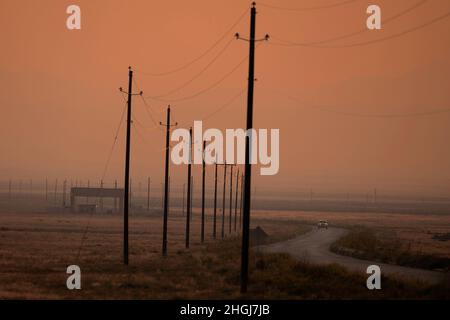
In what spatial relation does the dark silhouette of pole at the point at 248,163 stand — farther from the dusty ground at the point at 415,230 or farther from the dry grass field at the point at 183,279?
the dusty ground at the point at 415,230

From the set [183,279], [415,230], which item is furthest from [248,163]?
[415,230]

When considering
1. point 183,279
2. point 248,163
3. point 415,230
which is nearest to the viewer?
point 248,163

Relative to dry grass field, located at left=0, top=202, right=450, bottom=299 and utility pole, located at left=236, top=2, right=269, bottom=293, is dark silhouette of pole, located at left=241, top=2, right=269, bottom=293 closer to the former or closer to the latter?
utility pole, located at left=236, top=2, right=269, bottom=293

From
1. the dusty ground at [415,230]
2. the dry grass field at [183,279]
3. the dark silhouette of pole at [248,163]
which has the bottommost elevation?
the dusty ground at [415,230]

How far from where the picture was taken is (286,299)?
87.6 ft

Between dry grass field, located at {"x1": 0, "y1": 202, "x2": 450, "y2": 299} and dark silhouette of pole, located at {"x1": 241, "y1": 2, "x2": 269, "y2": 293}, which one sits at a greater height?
dark silhouette of pole, located at {"x1": 241, "y1": 2, "x2": 269, "y2": 293}

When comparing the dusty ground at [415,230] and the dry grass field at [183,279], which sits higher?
the dry grass field at [183,279]

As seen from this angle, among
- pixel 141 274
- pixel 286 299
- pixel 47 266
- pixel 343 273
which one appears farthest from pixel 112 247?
pixel 286 299

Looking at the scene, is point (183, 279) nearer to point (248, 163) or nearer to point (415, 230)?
point (248, 163)

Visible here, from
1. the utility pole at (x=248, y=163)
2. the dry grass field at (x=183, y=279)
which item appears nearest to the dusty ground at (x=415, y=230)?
the dry grass field at (x=183, y=279)

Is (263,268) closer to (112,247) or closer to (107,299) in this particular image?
(107,299)

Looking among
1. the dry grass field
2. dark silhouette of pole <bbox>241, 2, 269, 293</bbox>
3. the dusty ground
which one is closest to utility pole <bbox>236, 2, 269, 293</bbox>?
dark silhouette of pole <bbox>241, 2, 269, 293</bbox>
